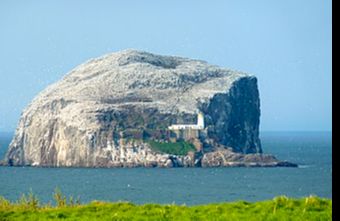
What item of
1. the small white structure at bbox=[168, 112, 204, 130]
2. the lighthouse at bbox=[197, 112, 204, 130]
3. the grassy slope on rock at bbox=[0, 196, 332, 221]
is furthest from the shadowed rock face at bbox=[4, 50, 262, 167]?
the grassy slope on rock at bbox=[0, 196, 332, 221]

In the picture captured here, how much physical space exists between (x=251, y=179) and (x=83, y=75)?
6329cm

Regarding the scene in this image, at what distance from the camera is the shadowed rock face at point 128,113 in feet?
438

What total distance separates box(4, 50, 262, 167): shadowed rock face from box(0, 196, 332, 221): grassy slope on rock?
114196mm

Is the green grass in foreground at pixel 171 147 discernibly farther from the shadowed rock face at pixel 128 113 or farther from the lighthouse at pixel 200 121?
the lighthouse at pixel 200 121

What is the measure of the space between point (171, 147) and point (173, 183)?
38.3 metres

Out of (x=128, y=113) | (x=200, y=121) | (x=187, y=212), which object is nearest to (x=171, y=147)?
(x=200, y=121)

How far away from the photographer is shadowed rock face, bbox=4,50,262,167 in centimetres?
13350

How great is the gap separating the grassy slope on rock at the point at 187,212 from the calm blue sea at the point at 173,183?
51.2 metres

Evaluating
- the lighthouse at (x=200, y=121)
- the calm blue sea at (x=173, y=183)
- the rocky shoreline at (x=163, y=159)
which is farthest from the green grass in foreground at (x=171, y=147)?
the calm blue sea at (x=173, y=183)

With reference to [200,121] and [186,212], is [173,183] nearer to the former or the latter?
[200,121]

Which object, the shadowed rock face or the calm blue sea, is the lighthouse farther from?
the calm blue sea

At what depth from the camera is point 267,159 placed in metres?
130
